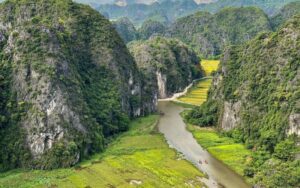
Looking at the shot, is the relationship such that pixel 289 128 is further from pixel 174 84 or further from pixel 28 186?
pixel 174 84

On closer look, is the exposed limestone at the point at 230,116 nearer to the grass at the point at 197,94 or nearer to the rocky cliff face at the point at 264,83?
the rocky cliff face at the point at 264,83

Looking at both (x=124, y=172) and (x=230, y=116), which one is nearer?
(x=124, y=172)

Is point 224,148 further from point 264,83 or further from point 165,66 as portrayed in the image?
point 165,66

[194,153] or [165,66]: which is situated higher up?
[165,66]

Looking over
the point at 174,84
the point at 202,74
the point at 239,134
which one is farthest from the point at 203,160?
the point at 202,74

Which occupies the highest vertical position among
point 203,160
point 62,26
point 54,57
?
point 62,26

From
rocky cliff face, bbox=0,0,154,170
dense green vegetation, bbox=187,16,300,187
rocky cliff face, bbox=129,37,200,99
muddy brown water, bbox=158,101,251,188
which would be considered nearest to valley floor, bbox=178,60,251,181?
muddy brown water, bbox=158,101,251,188

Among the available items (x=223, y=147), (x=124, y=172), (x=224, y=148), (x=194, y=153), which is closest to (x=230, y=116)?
(x=223, y=147)
